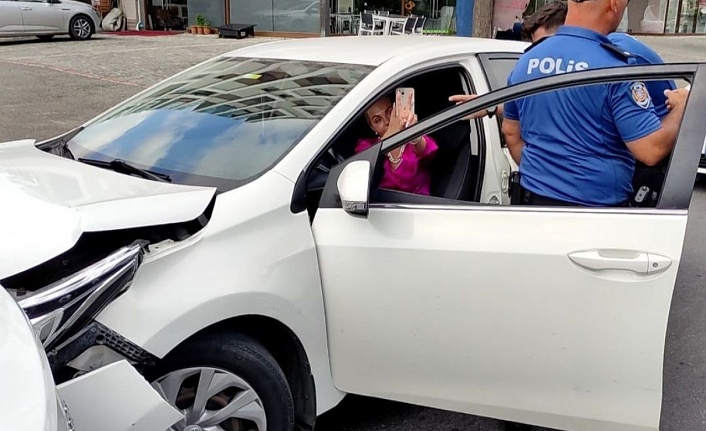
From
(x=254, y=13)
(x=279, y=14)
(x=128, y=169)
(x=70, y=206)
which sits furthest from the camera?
(x=254, y=13)

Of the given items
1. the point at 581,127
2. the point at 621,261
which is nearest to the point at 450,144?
the point at 581,127

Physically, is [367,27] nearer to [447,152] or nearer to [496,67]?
[496,67]

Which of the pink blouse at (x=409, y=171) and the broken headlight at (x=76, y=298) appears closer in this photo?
the broken headlight at (x=76, y=298)

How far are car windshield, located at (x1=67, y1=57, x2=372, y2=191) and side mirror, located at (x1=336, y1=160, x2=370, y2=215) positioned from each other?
304 millimetres

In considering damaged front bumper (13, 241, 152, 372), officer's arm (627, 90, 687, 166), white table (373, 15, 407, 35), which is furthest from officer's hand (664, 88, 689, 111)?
white table (373, 15, 407, 35)

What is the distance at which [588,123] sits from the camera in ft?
8.32

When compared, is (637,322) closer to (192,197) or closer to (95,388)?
(192,197)

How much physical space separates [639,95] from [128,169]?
6.07ft

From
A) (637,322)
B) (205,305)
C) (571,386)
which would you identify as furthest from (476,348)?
(205,305)

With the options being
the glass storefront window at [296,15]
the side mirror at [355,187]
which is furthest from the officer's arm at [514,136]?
the glass storefront window at [296,15]

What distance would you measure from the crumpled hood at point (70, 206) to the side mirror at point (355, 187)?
44 cm

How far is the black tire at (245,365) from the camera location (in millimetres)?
2174

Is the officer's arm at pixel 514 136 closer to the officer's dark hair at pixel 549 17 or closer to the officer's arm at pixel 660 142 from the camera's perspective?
the officer's arm at pixel 660 142

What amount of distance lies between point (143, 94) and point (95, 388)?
6.10ft
